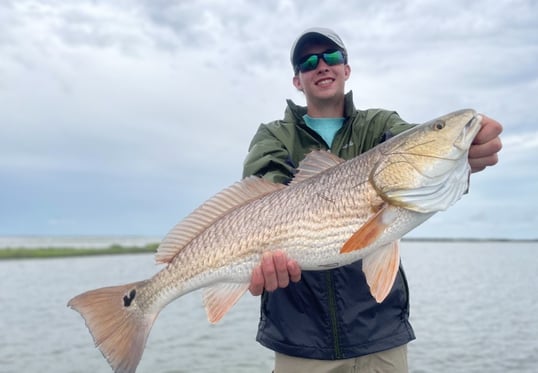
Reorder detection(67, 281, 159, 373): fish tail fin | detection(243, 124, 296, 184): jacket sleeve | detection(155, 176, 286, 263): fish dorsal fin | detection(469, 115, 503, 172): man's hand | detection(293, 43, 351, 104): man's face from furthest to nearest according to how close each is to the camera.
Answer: detection(293, 43, 351, 104): man's face, detection(243, 124, 296, 184): jacket sleeve, detection(155, 176, 286, 263): fish dorsal fin, detection(67, 281, 159, 373): fish tail fin, detection(469, 115, 503, 172): man's hand

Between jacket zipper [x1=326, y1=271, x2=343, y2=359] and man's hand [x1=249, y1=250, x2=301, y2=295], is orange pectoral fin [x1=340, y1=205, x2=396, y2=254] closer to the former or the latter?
man's hand [x1=249, y1=250, x2=301, y2=295]

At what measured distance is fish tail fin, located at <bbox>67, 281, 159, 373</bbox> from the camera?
333 cm

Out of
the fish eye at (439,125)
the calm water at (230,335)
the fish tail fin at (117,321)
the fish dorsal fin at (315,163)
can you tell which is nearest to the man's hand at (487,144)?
the fish eye at (439,125)

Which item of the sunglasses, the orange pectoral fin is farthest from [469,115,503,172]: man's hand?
the sunglasses

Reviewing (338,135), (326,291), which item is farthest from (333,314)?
(338,135)

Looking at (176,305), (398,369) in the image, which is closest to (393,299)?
(398,369)

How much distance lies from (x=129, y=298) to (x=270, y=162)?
1.37 meters

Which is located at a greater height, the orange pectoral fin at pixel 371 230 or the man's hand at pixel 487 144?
the man's hand at pixel 487 144

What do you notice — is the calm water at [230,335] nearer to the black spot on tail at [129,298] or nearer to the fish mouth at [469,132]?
the black spot on tail at [129,298]

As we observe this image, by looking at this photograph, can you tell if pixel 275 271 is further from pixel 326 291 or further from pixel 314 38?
pixel 314 38

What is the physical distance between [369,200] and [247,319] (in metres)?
16.5

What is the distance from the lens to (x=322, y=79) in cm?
392

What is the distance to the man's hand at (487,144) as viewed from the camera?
9.48ft

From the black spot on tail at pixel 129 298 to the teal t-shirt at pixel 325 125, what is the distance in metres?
1.82
